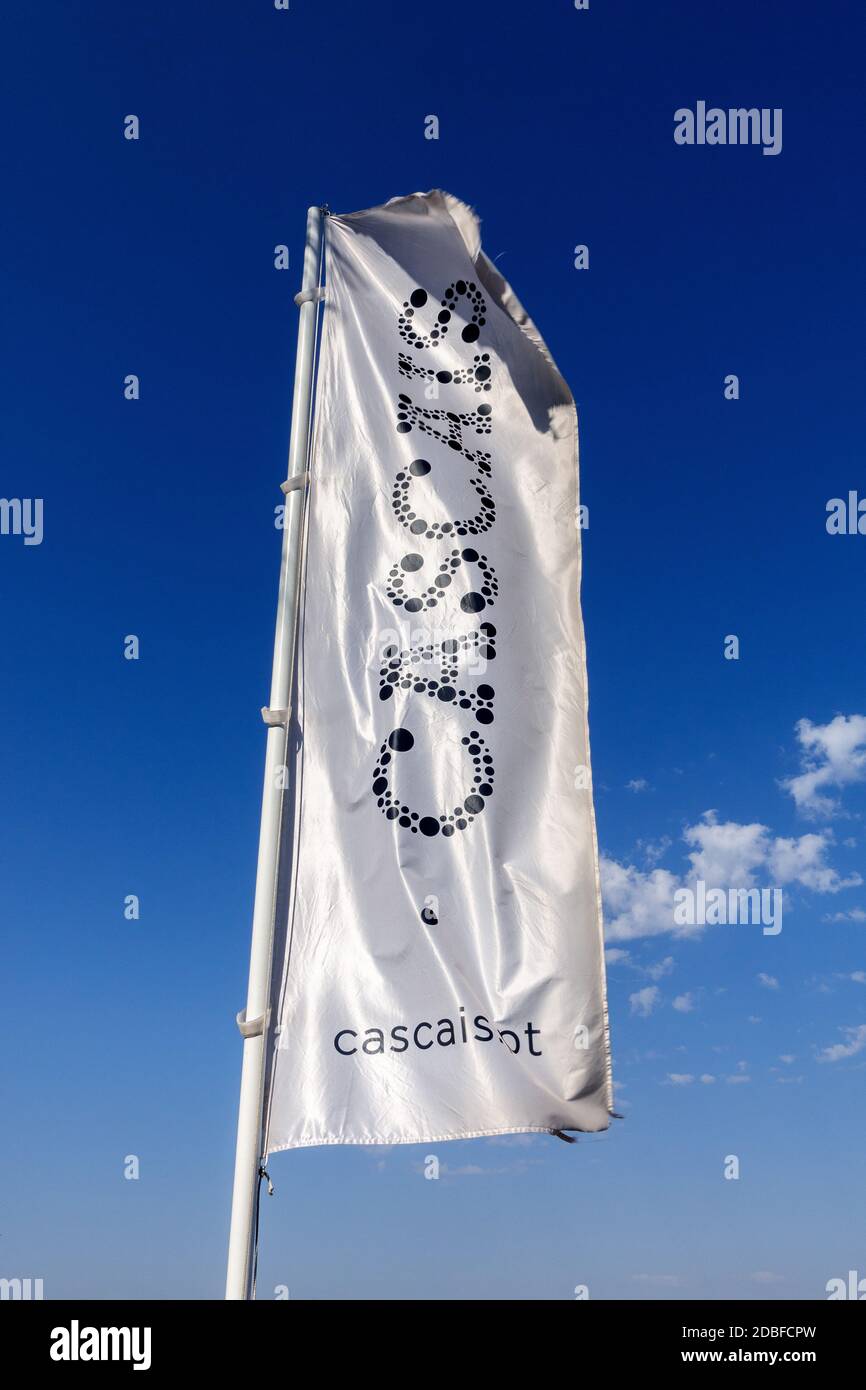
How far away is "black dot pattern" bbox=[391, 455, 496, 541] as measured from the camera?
908 centimetres

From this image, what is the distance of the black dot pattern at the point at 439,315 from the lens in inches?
389

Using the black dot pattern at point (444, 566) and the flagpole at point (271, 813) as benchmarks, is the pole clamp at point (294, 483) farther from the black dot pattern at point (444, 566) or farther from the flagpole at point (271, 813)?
the black dot pattern at point (444, 566)

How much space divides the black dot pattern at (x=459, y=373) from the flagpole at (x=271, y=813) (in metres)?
0.81

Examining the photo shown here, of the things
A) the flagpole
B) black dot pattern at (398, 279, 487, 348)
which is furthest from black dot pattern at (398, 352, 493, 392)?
the flagpole

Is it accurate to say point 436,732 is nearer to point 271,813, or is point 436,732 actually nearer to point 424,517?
point 271,813

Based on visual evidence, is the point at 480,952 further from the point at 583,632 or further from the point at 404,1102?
the point at 583,632

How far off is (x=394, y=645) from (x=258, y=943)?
2.28 meters

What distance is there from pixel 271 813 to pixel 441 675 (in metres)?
1.55

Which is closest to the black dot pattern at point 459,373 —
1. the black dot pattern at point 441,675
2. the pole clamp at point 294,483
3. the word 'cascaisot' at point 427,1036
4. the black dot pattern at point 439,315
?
the black dot pattern at point 439,315

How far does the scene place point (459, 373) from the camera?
9898mm

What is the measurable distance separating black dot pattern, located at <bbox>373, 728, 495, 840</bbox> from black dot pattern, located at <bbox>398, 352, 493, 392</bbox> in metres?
3.02

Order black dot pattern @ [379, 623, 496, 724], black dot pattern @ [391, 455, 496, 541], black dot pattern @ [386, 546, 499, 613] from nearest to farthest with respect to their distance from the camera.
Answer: black dot pattern @ [379, 623, 496, 724]
black dot pattern @ [386, 546, 499, 613]
black dot pattern @ [391, 455, 496, 541]

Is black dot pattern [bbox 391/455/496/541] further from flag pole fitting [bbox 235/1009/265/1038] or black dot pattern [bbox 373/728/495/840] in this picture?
flag pole fitting [bbox 235/1009/265/1038]
